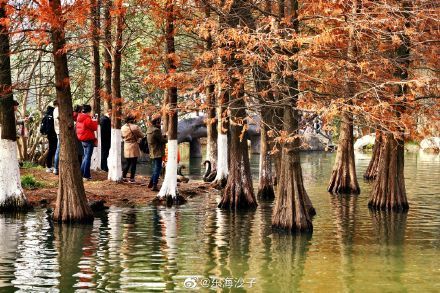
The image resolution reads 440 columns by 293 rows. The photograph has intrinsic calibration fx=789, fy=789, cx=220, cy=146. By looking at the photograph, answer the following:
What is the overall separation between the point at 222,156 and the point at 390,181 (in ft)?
21.1

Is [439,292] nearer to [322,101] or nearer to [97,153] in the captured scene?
[322,101]

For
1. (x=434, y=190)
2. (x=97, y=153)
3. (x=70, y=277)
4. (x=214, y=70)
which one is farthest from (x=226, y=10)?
(x=434, y=190)

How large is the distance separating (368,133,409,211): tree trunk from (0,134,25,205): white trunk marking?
9080 millimetres

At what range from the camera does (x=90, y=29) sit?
19.0 meters

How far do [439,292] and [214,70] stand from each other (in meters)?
6.73

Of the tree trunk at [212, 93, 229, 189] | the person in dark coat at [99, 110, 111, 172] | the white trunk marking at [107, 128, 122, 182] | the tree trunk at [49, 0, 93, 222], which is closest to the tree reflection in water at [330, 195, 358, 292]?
the tree trunk at [212, 93, 229, 189]

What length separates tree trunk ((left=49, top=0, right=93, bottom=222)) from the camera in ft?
54.6

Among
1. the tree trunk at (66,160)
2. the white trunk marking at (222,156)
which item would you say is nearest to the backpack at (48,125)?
the white trunk marking at (222,156)

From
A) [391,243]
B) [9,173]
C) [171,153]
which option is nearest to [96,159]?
[171,153]

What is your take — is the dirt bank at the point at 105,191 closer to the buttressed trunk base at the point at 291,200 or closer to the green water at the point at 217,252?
the green water at the point at 217,252

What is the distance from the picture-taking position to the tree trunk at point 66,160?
16641 millimetres

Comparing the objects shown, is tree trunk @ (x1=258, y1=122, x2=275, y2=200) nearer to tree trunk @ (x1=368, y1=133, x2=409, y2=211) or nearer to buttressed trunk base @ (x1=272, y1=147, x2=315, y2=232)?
tree trunk @ (x1=368, y1=133, x2=409, y2=211)

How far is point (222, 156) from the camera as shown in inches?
997

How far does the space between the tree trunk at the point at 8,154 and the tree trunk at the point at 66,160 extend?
1742mm
